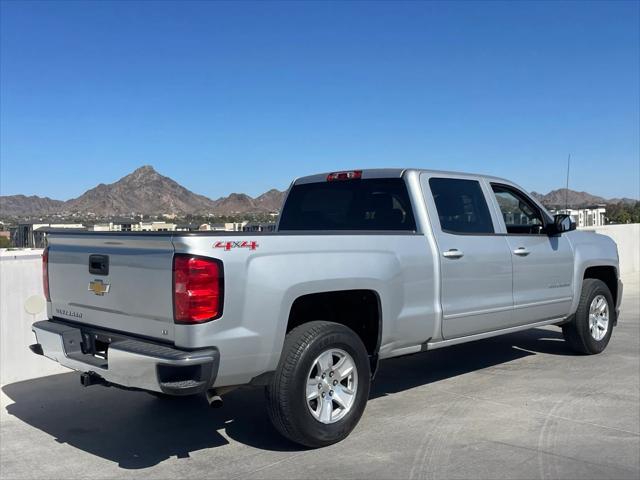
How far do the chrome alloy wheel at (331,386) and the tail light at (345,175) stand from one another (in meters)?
2.10

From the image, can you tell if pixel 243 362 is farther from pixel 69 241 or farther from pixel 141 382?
pixel 69 241

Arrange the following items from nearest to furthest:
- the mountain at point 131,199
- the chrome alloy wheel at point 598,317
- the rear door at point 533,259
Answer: the rear door at point 533,259
the chrome alloy wheel at point 598,317
the mountain at point 131,199

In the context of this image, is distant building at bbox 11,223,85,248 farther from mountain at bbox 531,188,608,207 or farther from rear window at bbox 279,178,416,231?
mountain at bbox 531,188,608,207

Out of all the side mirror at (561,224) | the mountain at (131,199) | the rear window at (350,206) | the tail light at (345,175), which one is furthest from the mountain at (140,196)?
the side mirror at (561,224)

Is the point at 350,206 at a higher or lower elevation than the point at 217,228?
higher

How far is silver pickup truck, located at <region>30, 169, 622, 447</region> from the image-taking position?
411 centimetres

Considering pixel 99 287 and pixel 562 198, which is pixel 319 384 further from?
pixel 562 198

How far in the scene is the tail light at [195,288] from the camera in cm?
403

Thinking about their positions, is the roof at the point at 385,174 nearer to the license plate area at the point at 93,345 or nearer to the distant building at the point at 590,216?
the license plate area at the point at 93,345

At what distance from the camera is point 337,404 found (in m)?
4.91

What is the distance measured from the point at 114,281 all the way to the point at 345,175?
271cm

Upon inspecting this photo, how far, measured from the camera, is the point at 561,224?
6906 mm

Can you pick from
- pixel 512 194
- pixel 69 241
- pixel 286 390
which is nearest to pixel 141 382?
pixel 286 390

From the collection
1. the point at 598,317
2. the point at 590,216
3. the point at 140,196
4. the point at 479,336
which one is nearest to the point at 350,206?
the point at 479,336
